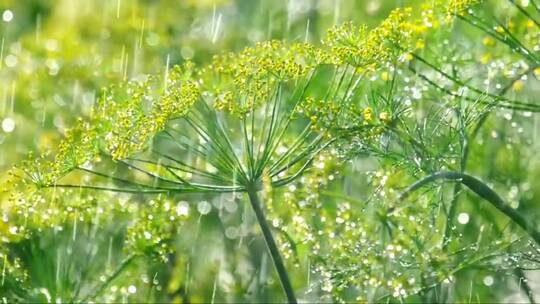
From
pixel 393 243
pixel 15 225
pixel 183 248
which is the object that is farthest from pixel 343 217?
pixel 183 248

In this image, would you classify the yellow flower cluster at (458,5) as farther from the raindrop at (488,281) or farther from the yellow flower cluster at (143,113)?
the raindrop at (488,281)

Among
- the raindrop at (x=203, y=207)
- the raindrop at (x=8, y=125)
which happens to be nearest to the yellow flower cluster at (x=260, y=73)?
the raindrop at (x=203, y=207)

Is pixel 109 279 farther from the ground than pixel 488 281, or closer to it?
closer to it

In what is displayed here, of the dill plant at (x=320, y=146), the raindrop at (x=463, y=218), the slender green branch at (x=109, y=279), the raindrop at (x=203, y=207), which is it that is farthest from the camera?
the raindrop at (x=203, y=207)

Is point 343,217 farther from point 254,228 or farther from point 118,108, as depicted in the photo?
point 254,228

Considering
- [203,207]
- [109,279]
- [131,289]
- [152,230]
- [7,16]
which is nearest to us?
[152,230]

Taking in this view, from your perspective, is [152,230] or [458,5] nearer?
[458,5]

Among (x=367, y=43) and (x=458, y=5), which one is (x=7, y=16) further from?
(x=367, y=43)

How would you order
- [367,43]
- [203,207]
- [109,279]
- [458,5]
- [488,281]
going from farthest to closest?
1. [203,207]
2. [488,281]
3. [109,279]
4. [458,5]
5. [367,43]

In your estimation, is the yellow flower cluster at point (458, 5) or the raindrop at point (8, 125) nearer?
the yellow flower cluster at point (458, 5)

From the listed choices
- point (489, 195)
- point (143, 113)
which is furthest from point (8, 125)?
point (489, 195)

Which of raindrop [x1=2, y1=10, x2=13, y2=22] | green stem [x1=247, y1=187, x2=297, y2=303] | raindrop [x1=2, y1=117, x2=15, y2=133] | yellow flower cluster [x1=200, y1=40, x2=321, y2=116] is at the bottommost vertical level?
green stem [x1=247, y1=187, x2=297, y2=303]

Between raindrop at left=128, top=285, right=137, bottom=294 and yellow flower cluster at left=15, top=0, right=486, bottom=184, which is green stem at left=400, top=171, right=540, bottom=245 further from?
raindrop at left=128, top=285, right=137, bottom=294

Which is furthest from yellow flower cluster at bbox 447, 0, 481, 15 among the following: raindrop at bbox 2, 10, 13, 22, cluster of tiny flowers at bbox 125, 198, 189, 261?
raindrop at bbox 2, 10, 13, 22
